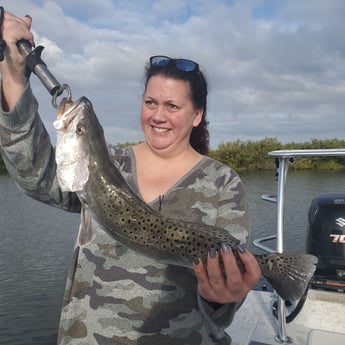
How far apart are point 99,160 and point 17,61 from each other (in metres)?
0.81

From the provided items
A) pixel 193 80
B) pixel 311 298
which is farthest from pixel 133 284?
pixel 311 298

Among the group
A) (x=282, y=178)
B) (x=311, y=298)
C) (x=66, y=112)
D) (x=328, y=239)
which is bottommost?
(x=311, y=298)

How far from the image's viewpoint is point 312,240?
246 inches

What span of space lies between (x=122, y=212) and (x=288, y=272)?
115cm

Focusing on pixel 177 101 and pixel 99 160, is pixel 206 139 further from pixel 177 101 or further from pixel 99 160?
pixel 99 160

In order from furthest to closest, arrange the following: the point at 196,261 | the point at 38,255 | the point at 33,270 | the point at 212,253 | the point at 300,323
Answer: the point at 38,255 < the point at 33,270 < the point at 300,323 < the point at 196,261 < the point at 212,253

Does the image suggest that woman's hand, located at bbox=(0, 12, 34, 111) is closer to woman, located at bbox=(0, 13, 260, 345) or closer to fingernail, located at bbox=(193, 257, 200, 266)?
woman, located at bbox=(0, 13, 260, 345)

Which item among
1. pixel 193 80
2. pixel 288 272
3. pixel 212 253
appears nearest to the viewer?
pixel 212 253

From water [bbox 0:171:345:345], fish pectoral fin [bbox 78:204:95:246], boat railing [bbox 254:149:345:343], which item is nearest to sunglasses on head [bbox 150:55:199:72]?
fish pectoral fin [bbox 78:204:95:246]

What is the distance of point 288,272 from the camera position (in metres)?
2.65

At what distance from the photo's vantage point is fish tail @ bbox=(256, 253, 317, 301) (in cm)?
261

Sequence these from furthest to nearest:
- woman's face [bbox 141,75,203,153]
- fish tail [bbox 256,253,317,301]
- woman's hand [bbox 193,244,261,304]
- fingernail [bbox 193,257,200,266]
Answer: woman's face [bbox 141,75,203,153] → fish tail [bbox 256,253,317,301] → fingernail [bbox 193,257,200,266] → woman's hand [bbox 193,244,261,304]

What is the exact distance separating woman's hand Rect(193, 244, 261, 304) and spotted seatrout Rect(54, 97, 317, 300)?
0.64 ft

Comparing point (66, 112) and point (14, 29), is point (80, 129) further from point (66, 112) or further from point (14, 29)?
point (14, 29)
